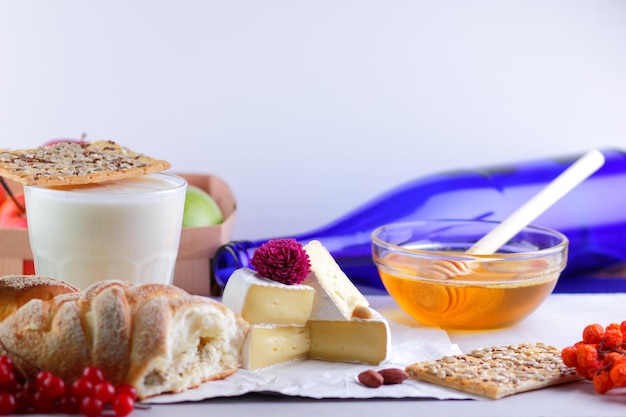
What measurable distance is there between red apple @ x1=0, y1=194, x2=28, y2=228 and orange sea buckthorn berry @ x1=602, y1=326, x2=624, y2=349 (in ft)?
4.56

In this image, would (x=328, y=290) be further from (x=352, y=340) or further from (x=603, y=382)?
(x=603, y=382)

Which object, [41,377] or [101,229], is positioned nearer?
[41,377]

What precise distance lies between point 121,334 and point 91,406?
0.40 ft

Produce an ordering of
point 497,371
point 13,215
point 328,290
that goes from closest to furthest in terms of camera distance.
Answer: point 497,371
point 328,290
point 13,215

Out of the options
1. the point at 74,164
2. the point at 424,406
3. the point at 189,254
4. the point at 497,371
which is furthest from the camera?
the point at 189,254

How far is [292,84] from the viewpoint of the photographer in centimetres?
338

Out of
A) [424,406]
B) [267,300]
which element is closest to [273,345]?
[267,300]

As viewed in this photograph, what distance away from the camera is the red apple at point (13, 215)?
2.45 metres

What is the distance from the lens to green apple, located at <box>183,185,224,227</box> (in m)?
2.48

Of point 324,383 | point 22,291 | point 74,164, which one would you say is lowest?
point 324,383

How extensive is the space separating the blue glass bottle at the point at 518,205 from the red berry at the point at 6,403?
1.06 metres

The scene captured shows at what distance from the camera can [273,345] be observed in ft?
5.91

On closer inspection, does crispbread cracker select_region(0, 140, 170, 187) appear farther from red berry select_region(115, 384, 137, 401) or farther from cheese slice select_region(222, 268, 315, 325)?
red berry select_region(115, 384, 137, 401)

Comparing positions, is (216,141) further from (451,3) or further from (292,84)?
(451,3)
